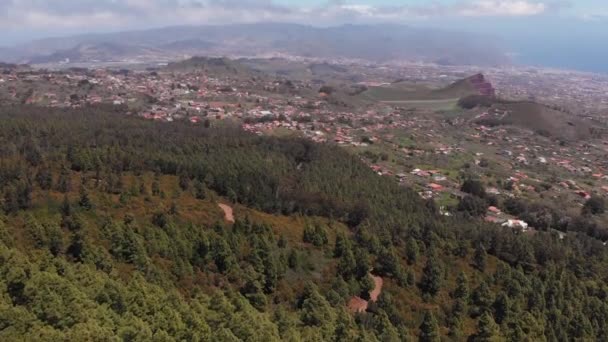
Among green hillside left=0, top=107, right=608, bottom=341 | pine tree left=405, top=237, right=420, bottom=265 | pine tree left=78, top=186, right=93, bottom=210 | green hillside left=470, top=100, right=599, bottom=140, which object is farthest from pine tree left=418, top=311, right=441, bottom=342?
green hillside left=470, top=100, right=599, bottom=140

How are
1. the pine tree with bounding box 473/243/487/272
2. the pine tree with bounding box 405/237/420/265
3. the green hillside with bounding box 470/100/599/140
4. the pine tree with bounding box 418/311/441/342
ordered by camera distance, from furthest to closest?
the green hillside with bounding box 470/100/599/140
the pine tree with bounding box 473/243/487/272
the pine tree with bounding box 405/237/420/265
the pine tree with bounding box 418/311/441/342

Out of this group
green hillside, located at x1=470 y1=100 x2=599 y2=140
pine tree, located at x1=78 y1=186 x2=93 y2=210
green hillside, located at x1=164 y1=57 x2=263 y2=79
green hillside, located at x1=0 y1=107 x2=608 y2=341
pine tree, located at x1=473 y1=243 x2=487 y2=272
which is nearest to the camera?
green hillside, located at x1=0 y1=107 x2=608 y2=341

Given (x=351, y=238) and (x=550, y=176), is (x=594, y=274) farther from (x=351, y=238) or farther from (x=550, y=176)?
(x=550, y=176)

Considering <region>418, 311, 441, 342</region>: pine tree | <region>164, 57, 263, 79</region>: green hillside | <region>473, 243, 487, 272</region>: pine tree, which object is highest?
<region>164, 57, 263, 79</region>: green hillside

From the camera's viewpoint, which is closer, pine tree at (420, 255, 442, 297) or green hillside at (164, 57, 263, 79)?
pine tree at (420, 255, 442, 297)

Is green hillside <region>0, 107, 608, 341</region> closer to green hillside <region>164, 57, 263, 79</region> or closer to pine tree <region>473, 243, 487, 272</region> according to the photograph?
pine tree <region>473, 243, 487, 272</region>

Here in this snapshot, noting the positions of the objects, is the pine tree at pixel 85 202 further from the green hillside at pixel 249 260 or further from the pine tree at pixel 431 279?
the pine tree at pixel 431 279

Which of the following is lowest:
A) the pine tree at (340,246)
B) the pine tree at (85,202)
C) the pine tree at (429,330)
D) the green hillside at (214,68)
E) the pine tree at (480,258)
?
the pine tree at (480,258)

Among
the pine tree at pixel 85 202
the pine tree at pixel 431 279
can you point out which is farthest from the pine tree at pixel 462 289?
the pine tree at pixel 85 202
